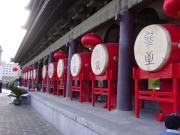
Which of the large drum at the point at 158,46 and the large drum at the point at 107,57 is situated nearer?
the large drum at the point at 158,46

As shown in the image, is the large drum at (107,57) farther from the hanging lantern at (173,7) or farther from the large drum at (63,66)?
the large drum at (63,66)

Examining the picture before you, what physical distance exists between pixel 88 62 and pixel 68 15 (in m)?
2.99

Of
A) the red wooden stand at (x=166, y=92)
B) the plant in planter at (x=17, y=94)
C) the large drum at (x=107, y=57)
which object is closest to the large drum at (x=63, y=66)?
the large drum at (x=107, y=57)

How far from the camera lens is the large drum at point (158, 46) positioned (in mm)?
5113

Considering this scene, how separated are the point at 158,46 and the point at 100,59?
2672 millimetres

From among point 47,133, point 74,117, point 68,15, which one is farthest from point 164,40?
point 68,15

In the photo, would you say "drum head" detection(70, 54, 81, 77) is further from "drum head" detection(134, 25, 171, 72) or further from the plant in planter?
the plant in planter

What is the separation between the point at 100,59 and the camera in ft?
25.6

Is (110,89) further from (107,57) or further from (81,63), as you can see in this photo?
(81,63)

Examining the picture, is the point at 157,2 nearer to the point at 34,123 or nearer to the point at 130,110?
the point at 130,110

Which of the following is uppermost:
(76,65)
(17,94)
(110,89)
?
(76,65)

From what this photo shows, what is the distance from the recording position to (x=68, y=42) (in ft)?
39.7

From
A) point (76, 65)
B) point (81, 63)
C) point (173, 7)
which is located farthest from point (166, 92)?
point (76, 65)

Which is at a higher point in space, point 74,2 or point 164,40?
point 74,2
